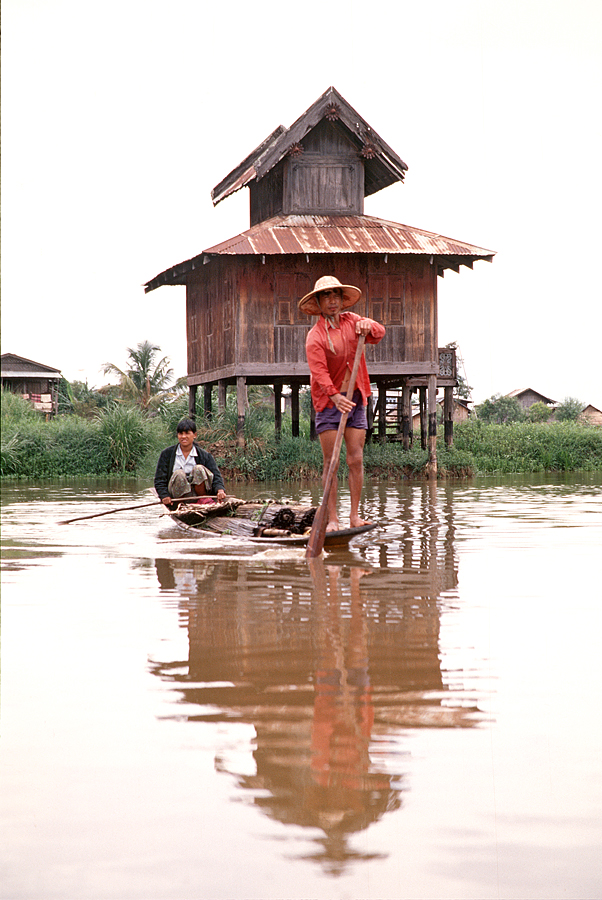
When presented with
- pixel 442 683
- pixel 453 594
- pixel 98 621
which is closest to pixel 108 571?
pixel 98 621

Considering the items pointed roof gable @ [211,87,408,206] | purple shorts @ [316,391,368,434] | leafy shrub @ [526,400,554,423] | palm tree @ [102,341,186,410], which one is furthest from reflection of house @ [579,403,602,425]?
purple shorts @ [316,391,368,434]

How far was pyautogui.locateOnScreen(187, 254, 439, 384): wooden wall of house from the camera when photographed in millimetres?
20906

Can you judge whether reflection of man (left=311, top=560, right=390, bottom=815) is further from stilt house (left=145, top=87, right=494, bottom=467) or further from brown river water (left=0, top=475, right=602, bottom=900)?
stilt house (left=145, top=87, right=494, bottom=467)

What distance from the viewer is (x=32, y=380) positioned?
52.5 metres

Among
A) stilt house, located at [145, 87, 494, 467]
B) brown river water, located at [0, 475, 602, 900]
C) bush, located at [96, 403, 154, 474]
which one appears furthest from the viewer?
bush, located at [96, 403, 154, 474]

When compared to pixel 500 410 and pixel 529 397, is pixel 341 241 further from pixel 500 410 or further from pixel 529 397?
pixel 529 397

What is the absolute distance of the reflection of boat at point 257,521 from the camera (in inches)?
310

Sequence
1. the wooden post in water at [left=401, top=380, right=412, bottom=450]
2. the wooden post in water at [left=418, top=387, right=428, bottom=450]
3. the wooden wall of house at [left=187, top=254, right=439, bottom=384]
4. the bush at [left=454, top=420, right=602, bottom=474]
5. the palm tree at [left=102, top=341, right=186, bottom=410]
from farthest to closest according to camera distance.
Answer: the palm tree at [left=102, top=341, right=186, bottom=410]
the bush at [left=454, top=420, right=602, bottom=474]
the wooden post in water at [left=418, top=387, right=428, bottom=450]
the wooden post in water at [left=401, top=380, right=412, bottom=450]
the wooden wall of house at [left=187, top=254, right=439, bottom=384]

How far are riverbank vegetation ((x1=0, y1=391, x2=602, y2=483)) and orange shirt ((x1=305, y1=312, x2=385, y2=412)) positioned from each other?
12.1m

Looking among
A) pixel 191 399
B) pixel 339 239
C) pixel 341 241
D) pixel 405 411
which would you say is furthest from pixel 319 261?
pixel 405 411

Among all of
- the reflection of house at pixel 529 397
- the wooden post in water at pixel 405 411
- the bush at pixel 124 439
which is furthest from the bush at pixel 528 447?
the reflection of house at pixel 529 397

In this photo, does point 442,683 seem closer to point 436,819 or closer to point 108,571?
point 436,819

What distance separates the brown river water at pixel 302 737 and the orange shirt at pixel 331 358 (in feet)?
7.94

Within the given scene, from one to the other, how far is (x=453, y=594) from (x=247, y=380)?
17.7 metres
